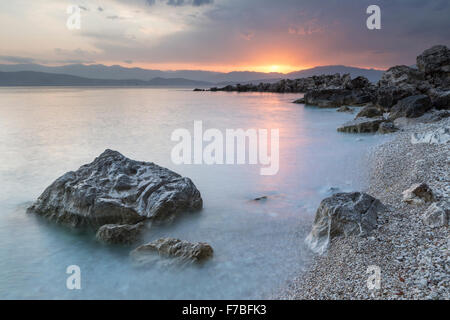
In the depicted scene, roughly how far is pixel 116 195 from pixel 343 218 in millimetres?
3697

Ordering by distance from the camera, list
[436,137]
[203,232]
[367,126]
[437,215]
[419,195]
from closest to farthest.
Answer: [437,215] → [419,195] → [203,232] → [436,137] → [367,126]

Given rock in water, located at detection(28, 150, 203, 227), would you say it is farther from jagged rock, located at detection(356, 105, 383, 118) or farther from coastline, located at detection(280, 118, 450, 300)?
jagged rock, located at detection(356, 105, 383, 118)

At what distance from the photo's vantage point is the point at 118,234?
15.1ft

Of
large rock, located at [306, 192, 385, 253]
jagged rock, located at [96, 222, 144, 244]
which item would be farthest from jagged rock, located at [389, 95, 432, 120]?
jagged rock, located at [96, 222, 144, 244]

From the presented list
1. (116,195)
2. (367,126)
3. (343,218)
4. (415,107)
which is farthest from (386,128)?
(116,195)

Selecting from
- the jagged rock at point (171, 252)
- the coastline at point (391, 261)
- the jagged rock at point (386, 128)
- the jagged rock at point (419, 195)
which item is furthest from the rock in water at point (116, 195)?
the jagged rock at point (386, 128)

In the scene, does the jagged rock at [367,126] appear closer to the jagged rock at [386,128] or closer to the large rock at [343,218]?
the jagged rock at [386,128]

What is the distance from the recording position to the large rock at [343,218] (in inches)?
160

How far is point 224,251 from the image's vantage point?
4.38 meters

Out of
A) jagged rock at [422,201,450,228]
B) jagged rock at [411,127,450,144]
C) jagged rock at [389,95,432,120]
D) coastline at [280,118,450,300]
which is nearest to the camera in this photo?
coastline at [280,118,450,300]

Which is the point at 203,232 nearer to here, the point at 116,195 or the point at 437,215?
the point at 116,195

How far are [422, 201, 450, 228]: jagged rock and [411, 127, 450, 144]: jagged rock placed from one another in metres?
3.98

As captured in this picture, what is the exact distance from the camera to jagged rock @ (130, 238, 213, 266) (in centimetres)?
407

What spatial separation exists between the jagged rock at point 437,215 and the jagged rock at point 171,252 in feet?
9.17
